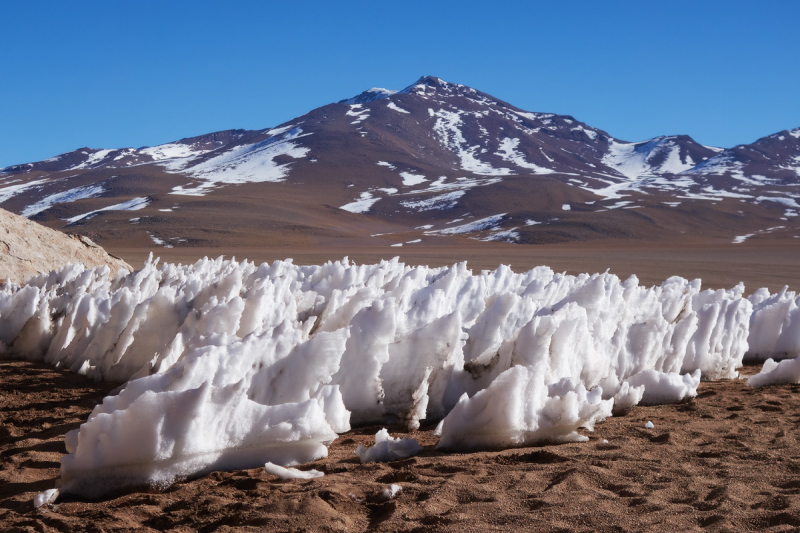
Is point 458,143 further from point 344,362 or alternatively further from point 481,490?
point 481,490

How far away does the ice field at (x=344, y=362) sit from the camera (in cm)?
288

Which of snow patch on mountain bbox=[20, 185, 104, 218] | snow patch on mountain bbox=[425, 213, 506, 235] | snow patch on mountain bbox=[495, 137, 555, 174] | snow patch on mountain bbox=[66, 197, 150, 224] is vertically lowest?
snow patch on mountain bbox=[425, 213, 506, 235]

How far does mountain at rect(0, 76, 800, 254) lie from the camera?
7431 cm

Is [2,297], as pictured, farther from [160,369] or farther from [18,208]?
[18,208]

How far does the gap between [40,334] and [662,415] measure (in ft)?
15.5

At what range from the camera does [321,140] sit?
153m

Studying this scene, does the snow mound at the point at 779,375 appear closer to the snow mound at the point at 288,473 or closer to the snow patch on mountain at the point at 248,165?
the snow mound at the point at 288,473

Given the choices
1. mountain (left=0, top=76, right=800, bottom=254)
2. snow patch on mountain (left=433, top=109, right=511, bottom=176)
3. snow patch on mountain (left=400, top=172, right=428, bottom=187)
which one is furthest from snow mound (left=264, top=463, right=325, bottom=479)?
snow patch on mountain (left=433, top=109, right=511, bottom=176)

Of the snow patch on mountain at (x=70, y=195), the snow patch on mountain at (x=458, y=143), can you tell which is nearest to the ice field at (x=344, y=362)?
the snow patch on mountain at (x=70, y=195)

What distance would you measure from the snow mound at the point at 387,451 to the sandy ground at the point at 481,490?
64mm

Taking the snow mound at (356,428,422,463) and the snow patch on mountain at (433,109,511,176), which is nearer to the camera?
the snow mound at (356,428,422,463)

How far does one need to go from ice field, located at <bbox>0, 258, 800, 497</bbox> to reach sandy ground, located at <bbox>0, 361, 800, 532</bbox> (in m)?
0.14

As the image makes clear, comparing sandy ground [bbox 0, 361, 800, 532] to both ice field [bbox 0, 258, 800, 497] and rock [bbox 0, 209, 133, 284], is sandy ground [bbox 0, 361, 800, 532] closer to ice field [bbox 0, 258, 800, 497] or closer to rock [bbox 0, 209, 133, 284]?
ice field [bbox 0, 258, 800, 497]

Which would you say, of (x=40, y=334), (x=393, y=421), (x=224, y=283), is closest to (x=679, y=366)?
(x=393, y=421)
